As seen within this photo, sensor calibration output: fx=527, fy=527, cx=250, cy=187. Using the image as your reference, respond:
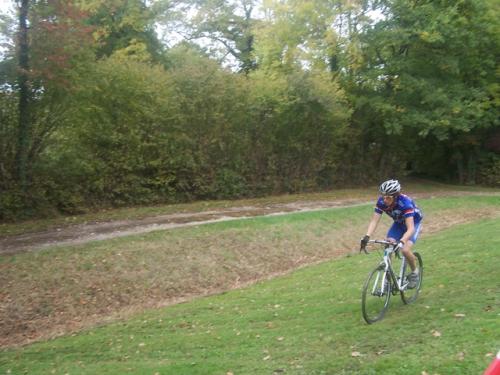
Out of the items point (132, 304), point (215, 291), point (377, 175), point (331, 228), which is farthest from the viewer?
point (377, 175)

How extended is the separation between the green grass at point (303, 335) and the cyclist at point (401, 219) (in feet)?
2.52

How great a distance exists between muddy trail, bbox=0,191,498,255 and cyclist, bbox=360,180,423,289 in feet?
26.2

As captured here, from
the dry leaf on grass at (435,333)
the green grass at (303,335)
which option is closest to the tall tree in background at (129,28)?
the green grass at (303,335)

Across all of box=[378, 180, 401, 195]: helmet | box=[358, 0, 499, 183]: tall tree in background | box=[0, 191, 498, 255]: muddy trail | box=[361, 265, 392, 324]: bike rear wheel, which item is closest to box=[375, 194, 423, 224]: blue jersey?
box=[378, 180, 401, 195]: helmet

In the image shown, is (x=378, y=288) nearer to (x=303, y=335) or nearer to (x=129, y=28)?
(x=303, y=335)

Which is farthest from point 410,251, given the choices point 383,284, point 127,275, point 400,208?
point 127,275

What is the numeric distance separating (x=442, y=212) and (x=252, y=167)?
7.81m

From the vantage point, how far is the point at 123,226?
15086 mm

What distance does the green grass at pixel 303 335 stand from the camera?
6.17 metres

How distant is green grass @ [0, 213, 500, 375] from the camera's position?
243 inches

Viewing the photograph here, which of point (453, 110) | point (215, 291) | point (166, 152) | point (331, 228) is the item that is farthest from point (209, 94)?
point (453, 110)

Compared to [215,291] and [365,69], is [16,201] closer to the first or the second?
[215,291]

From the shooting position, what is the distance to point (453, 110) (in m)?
25.5

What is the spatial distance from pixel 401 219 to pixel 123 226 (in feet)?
29.8
